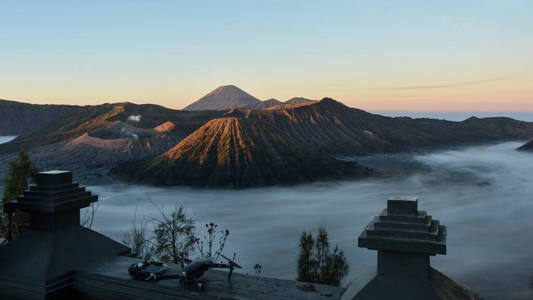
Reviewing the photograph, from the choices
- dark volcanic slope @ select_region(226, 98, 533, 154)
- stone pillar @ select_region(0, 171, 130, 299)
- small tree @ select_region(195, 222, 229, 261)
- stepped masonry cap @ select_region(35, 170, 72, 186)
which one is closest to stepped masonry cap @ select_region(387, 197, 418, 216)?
small tree @ select_region(195, 222, 229, 261)

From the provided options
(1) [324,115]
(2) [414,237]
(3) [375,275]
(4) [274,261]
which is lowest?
(4) [274,261]

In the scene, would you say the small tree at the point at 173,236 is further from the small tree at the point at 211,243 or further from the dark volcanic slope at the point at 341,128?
the dark volcanic slope at the point at 341,128

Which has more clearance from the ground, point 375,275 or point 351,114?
point 351,114

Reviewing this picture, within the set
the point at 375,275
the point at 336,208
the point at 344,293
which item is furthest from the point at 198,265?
the point at 336,208

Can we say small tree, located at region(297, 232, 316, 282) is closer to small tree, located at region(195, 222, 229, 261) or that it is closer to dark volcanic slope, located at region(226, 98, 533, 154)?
small tree, located at region(195, 222, 229, 261)

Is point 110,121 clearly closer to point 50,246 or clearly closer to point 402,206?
point 50,246

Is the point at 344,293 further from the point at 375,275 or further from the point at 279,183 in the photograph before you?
the point at 279,183

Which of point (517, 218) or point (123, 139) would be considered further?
point (123, 139)

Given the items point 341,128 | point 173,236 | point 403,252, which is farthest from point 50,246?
point 341,128
